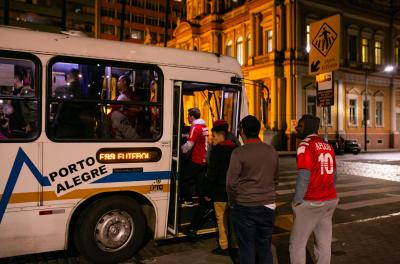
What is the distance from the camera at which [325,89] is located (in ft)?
31.3

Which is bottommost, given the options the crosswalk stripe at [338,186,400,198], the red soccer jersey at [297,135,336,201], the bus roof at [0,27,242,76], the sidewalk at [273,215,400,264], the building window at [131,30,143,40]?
the sidewalk at [273,215,400,264]

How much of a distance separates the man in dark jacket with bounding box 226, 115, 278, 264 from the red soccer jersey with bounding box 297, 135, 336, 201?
32cm

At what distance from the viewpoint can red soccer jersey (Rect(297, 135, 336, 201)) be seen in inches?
177

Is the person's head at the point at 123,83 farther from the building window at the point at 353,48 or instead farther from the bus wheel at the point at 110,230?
the building window at the point at 353,48

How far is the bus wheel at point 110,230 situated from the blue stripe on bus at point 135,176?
0.27 m

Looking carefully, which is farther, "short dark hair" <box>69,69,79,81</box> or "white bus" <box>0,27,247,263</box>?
"short dark hair" <box>69,69,79,81</box>

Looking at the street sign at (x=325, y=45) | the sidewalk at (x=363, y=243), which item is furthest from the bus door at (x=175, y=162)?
the street sign at (x=325, y=45)

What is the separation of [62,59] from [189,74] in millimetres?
1938

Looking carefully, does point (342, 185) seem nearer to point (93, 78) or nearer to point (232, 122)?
point (232, 122)

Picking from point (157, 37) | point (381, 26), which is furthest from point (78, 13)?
point (381, 26)

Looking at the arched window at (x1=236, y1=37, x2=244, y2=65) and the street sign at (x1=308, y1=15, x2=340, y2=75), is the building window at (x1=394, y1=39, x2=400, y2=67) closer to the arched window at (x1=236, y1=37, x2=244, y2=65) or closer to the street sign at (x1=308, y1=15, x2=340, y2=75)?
the arched window at (x1=236, y1=37, x2=244, y2=65)

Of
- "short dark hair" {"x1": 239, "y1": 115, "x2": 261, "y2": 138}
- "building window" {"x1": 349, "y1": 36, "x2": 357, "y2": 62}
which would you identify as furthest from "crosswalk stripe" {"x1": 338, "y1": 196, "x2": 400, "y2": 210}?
"building window" {"x1": 349, "y1": 36, "x2": 357, "y2": 62}

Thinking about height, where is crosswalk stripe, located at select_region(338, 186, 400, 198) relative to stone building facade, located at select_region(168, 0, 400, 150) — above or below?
below

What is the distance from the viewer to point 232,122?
7.39 m
